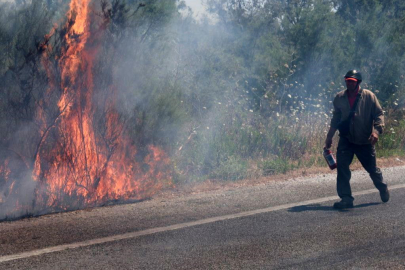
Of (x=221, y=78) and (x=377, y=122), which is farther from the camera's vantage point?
(x=221, y=78)

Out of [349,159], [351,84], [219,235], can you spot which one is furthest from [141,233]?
[351,84]

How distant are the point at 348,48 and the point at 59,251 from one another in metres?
14.9

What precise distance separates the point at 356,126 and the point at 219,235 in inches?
103

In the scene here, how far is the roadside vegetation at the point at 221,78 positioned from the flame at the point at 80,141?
181 millimetres

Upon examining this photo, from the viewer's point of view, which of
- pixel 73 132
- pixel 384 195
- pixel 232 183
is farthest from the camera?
pixel 232 183

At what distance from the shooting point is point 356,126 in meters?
6.78

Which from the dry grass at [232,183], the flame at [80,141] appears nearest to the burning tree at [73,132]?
the flame at [80,141]

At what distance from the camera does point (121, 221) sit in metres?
6.13

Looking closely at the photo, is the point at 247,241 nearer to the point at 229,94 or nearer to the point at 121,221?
the point at 121,221

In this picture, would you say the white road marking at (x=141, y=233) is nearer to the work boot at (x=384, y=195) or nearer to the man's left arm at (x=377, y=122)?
the work boot at (x=384, y=195)

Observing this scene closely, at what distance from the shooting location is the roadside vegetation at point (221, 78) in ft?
22.6

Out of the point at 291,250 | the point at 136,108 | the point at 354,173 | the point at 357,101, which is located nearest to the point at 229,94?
the point at 354,173

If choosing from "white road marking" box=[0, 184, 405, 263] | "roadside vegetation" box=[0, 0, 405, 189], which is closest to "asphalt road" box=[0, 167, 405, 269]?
"white road marking" box=[0, 184, 405, 263]

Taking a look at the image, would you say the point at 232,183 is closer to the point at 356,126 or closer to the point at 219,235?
the point at 356,126
